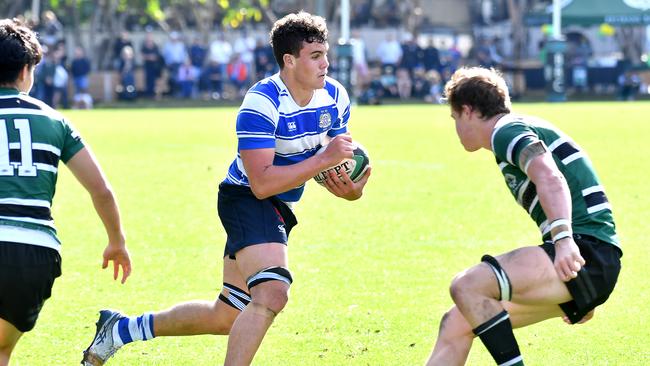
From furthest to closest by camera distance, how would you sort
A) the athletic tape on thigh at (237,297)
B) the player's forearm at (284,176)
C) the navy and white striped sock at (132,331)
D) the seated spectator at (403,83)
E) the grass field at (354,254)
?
the seated spectator at (403,83), the grass field at (354,254), the navy and white striped sock at (132,331), the athletic tape on thigh at (237,297), the player's forearm at (284,176)

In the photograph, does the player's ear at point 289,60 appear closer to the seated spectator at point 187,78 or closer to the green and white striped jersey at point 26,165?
the green and white striped jersey at point 26,165

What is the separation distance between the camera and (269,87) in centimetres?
650

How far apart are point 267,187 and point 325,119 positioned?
0.64 meters

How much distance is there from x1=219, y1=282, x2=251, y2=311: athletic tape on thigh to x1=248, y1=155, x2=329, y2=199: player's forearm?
0.58m

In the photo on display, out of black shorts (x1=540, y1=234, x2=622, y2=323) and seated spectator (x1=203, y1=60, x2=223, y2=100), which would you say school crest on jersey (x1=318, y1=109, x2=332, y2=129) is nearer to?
black shorts (x1=540, y1=234, x2=622, y2=323)

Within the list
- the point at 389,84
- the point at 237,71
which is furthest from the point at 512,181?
the point at 237,71

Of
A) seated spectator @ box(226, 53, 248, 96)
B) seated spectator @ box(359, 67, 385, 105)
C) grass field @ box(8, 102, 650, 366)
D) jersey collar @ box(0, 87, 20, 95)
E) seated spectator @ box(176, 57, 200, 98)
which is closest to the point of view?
jersey collar @ box(0, 87, 20, 95)

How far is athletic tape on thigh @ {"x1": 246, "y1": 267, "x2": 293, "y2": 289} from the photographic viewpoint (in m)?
6.07

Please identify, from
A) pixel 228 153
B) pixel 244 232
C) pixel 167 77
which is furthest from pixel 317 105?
pixel 167 77

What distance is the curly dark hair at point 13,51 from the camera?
534cm

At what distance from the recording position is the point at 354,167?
6848 mm

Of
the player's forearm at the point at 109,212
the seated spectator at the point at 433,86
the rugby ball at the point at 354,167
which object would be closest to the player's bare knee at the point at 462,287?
the rugby ball at the point at 354,167

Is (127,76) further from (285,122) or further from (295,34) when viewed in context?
(285,122)

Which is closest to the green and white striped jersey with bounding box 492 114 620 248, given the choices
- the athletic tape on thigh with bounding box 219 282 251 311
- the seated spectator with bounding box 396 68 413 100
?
the athletic tape on thigh with bounding box 219 282 251 311
